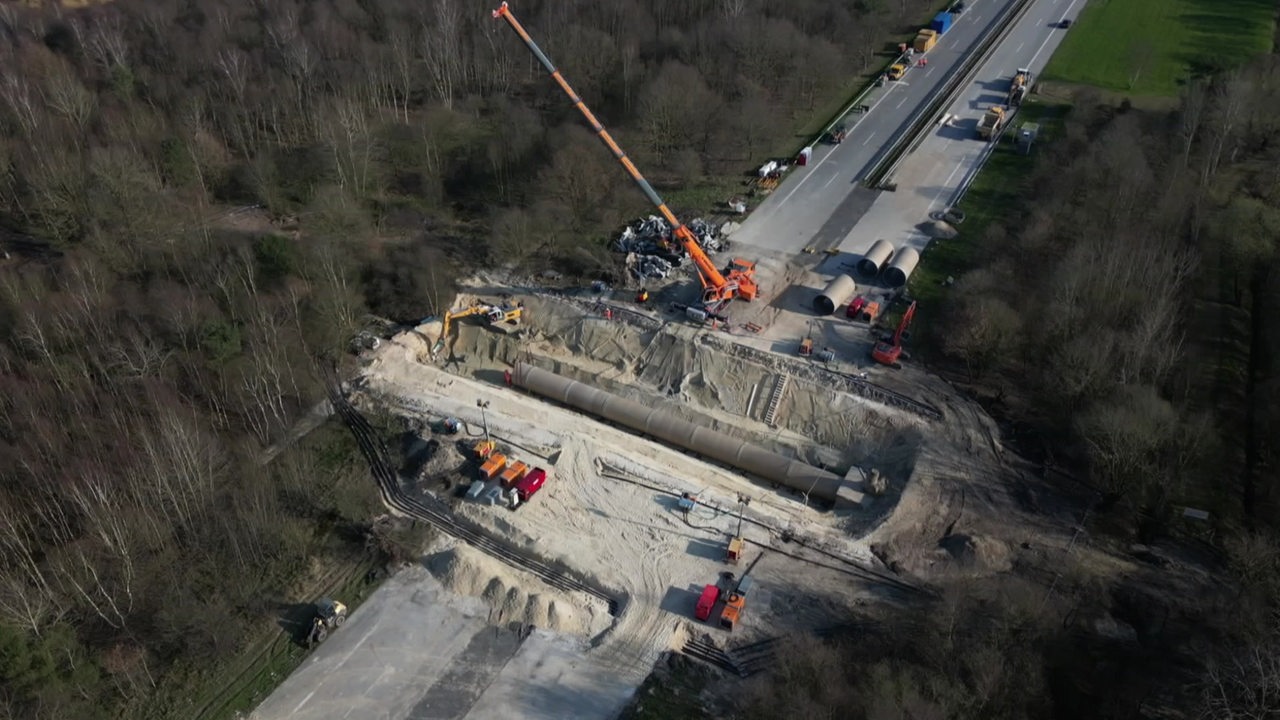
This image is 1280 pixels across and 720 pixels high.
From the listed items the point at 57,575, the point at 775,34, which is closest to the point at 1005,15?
the point at 775,34

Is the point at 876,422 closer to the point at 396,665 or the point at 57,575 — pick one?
the point at 396,665

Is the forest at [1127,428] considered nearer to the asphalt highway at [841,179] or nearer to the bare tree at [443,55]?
the asphalt highway at [841,179]

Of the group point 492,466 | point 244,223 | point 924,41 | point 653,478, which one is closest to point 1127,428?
point 653,478

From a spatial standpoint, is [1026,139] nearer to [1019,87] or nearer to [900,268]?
[1019,87]

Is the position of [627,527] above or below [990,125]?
below

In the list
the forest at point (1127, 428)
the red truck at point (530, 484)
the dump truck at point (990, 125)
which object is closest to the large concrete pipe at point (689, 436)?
the red truck at point (530, 484)

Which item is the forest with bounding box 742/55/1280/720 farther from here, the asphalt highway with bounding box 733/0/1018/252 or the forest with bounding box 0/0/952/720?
the forest with bounding box 0/0/952/720
